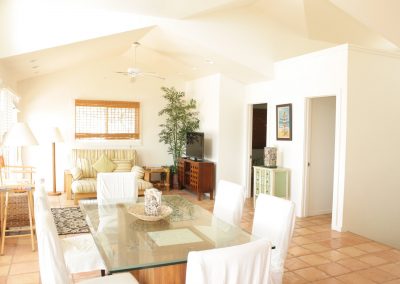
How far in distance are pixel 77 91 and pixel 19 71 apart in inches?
72.9

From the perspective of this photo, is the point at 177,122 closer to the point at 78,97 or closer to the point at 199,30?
the point at 78,97

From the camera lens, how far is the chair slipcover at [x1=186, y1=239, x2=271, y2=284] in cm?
154

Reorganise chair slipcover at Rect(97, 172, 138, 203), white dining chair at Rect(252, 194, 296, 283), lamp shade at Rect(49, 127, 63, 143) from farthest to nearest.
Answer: lamp shade at Rect(49, 127, 63, 143) < chair slipcover at Rect(97, 172, 138, 203) < white dining chair at Rect(252, 194, 296, 283)

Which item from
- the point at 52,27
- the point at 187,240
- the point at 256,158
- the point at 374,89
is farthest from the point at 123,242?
the point at 256,158

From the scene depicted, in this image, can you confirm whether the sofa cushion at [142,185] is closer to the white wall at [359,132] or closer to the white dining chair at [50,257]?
the white wall at [359,132]

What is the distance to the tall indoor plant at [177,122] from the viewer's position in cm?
766

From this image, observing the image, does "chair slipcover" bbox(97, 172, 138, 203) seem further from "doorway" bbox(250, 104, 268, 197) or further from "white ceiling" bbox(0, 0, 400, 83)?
"doorway" bbox(250, 104, 268, 197)

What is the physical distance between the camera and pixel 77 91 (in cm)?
743

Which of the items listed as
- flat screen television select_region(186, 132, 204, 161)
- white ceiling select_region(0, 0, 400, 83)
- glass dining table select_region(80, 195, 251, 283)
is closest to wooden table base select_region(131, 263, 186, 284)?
glass dining table select_region(80, 195, 251, 283)

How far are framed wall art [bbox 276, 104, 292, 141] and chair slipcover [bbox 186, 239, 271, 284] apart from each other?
4.22 meters

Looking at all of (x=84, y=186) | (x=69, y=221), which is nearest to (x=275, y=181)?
(x=69, y=221)

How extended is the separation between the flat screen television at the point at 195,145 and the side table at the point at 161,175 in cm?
64

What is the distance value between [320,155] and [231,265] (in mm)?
4538

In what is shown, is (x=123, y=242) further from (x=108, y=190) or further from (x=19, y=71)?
(x=19, y=71)
